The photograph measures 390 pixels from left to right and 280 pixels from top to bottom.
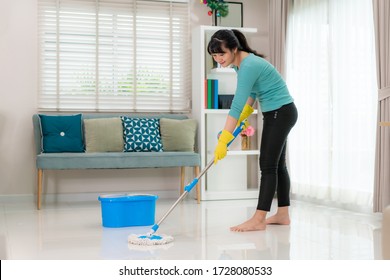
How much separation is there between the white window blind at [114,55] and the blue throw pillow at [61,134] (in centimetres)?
32

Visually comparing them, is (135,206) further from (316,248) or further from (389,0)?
(389,0)

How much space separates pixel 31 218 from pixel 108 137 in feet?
4.10

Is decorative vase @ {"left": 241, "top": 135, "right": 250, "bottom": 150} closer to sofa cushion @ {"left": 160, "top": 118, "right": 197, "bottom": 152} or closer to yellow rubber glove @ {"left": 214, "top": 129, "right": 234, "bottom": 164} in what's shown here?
sofa cushion @ {"left": 160, "top": 118, "right": 197, "bottom": 152}

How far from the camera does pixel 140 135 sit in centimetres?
538

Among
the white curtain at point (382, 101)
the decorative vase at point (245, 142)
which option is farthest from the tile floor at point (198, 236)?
the decorative vase at point (245, 142)

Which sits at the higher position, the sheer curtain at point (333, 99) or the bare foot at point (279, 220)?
the sheer curtain at point (333, 99)

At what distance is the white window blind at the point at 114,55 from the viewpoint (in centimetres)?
549

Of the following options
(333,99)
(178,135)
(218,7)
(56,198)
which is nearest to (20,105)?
(56,198)

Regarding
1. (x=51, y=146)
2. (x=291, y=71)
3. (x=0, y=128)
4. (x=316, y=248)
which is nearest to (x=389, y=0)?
(x=291, y=71)

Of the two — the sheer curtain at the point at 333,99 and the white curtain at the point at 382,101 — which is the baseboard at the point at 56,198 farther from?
the white curtain at the point at 382,101

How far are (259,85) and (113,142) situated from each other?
86.4 inches

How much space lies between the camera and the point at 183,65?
19.3 ft

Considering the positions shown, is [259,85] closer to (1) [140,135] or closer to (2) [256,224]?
(2) [256,224]
